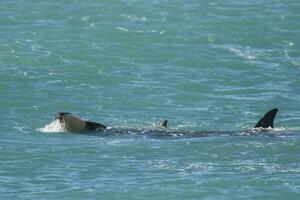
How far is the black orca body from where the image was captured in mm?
20469

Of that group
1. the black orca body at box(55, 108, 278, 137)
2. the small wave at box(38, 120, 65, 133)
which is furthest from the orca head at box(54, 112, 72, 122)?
the small wave at box(38, 120, 65, 133)

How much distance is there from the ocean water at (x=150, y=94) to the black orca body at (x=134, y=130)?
33 cm

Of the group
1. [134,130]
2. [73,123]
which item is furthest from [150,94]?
[134,130]

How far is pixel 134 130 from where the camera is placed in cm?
2089

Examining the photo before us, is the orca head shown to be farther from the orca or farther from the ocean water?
the ocean water

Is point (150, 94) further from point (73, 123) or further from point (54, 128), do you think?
point (54, 128)

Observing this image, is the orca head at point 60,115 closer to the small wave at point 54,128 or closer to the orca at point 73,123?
the orca at point 73,123

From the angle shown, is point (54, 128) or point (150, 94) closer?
point (54, 128)

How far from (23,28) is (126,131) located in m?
12.9

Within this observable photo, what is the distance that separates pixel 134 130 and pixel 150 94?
4.33 meters

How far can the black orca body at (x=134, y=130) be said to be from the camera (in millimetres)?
20469

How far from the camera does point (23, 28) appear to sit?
32.7m

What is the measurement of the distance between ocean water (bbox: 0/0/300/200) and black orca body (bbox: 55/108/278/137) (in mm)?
326

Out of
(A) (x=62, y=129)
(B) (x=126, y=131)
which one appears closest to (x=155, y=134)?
(B) (x=126, y=131)
